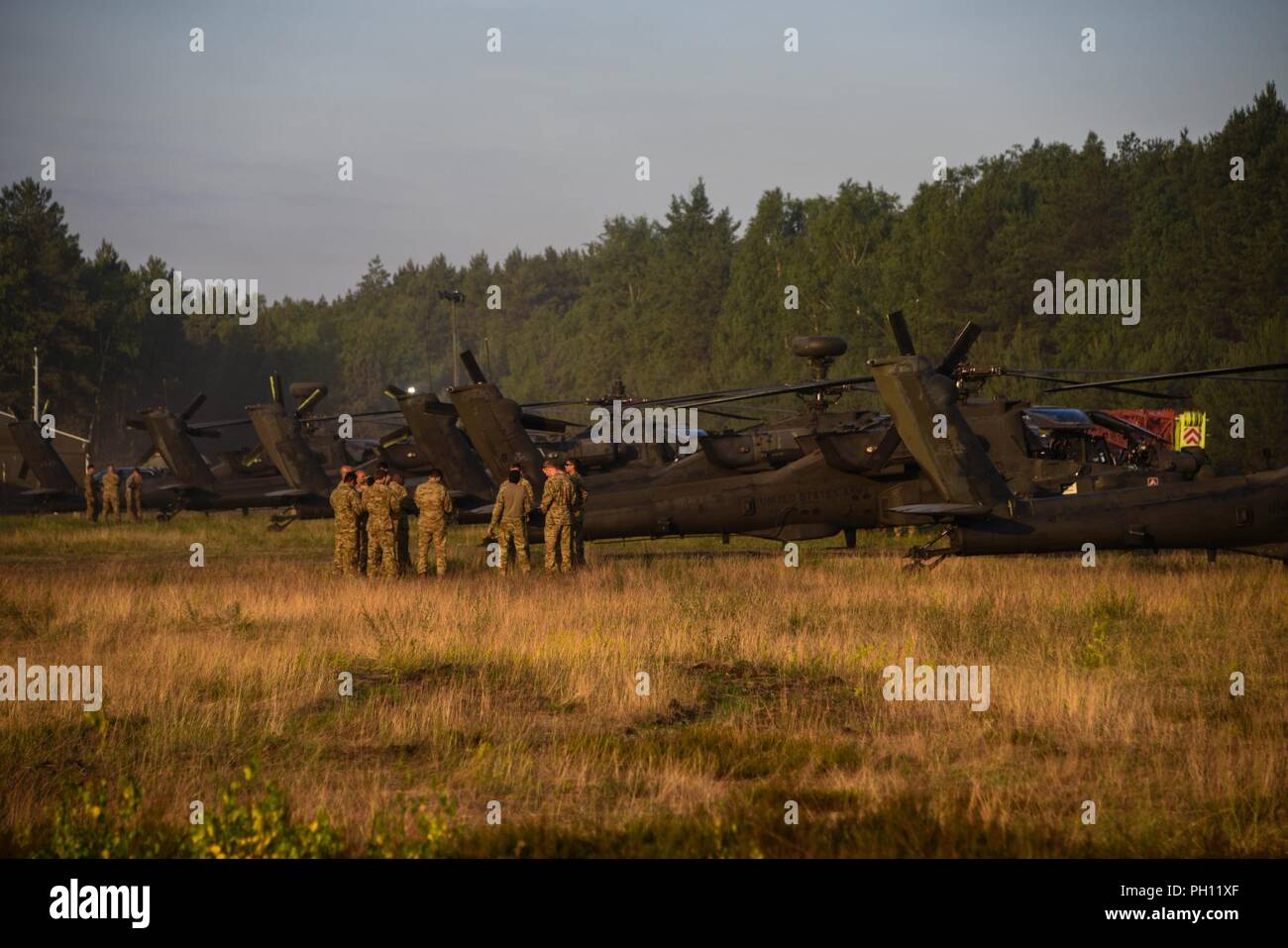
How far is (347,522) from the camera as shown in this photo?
70.8 ft

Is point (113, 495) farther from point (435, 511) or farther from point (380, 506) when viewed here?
point (435, 511)

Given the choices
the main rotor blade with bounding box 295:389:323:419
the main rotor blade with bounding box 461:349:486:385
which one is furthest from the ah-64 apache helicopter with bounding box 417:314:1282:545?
the main rotor blade with bounding box 295:389:323:419

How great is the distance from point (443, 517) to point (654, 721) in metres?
10.8

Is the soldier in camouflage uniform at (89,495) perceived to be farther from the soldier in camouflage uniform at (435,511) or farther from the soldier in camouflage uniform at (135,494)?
the soldier in camouflage uniform at (435,511)

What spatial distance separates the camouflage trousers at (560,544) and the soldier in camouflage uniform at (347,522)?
3179 millimetres

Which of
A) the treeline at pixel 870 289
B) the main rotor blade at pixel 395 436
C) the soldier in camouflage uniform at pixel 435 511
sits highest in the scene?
the treeline at pixel 870 289

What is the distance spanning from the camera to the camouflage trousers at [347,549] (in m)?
21.7

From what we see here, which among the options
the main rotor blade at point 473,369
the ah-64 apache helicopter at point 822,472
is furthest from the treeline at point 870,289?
the main rotor blade at point 473,369

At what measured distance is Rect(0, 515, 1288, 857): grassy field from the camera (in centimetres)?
753

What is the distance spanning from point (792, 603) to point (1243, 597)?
553 cm

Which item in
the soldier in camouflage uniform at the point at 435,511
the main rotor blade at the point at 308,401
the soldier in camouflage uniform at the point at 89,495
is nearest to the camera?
the soldier in camouflage uniform at the point at 435,511
